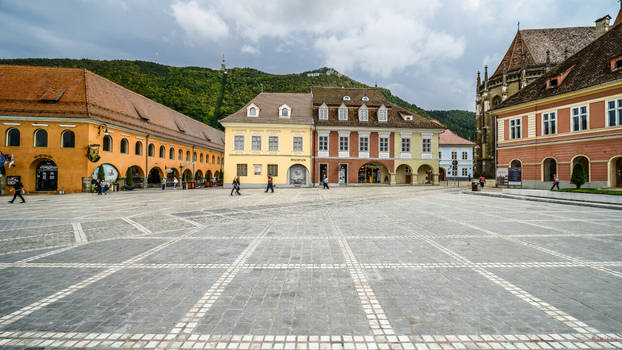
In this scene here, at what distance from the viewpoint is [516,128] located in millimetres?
27656

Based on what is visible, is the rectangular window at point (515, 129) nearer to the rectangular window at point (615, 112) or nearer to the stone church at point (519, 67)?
the rectangular window at point (615, 112)

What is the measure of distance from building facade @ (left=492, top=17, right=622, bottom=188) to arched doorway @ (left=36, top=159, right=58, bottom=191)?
4351 centimetres

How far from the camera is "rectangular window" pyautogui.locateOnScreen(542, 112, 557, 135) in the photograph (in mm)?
24672

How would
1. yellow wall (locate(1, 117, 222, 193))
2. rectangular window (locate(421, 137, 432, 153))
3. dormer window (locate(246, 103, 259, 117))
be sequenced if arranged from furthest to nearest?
rectangular window (locate(421, 137, 432, 153)) < dormer window (locate(246, 103, 259, 117)) < yellow wall (locate(1, 117, 222, 193))

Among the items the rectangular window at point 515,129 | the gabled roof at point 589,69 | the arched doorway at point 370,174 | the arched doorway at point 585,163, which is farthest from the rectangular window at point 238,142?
the arched doorway at point 585,163

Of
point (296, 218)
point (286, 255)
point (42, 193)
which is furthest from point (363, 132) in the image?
point (42, 193)

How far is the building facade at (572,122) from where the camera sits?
68.9 feet

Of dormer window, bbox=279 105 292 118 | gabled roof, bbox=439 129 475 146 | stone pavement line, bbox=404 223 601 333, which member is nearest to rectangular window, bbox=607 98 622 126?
stone pavement line, bbox=404 223 601 333

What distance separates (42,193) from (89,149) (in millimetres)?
5790

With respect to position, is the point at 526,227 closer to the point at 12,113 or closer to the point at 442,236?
the point at 442,236

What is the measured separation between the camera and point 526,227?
28.4ft

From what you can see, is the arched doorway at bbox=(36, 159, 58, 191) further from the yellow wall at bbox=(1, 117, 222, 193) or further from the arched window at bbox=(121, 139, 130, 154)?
the arched window at bbox=(121, 139, 130, 154)

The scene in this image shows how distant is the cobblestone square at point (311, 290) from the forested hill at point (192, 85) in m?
45.8

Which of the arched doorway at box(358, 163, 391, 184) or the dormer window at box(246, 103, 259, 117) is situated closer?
the dormer window at box(246, 103, 259, 117)
